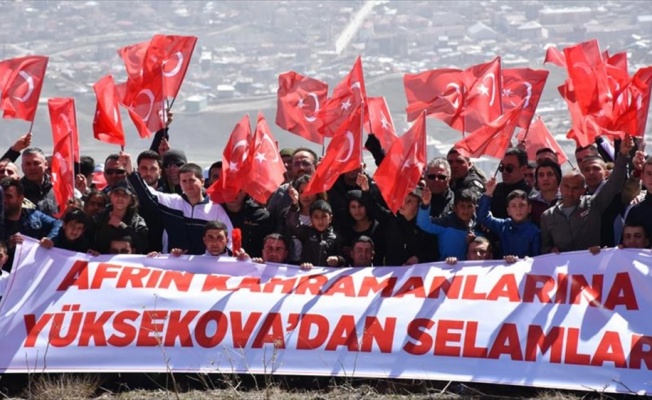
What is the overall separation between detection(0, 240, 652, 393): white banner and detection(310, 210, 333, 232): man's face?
1.30 ft

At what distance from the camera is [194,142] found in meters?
48.8

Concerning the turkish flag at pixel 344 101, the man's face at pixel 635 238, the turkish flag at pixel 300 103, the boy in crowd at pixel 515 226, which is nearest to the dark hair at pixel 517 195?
the boy in crowd at pixel 515 226

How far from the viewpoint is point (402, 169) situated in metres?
11.0

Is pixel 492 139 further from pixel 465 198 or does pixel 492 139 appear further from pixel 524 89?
pixel 524 89

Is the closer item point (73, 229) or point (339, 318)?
point (339, 318)

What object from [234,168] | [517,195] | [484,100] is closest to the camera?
[517,195]

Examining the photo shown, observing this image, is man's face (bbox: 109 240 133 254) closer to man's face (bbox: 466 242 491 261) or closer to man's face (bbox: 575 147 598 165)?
man's face (bbox: 466 242 491 261)

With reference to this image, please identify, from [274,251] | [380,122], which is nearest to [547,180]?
[274,251]

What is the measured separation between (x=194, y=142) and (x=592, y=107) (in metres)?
37.7

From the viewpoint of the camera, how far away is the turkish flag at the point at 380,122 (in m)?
13.5

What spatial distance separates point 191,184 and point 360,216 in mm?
1487

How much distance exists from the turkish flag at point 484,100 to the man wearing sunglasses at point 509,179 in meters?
0.90

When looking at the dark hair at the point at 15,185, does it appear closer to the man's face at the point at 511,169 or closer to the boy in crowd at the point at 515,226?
the boy in crowd at the point at 515,226

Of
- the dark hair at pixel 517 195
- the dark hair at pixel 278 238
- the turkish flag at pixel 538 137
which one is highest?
the dark hair at pixel 517 195
